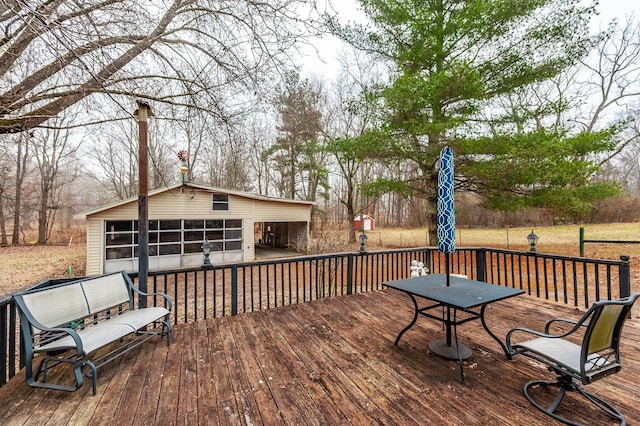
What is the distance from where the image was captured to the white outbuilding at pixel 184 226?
9102 millimetres

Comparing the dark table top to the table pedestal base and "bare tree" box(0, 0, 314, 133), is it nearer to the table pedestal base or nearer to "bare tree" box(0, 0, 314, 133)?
the table pedestal base

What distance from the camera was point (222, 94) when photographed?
4.52m

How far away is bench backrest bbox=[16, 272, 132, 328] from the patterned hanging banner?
10.8ft

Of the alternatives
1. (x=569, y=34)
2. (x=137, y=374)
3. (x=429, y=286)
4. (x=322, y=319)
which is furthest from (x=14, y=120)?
(x=569, y=34)

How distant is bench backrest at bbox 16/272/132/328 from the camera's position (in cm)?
216

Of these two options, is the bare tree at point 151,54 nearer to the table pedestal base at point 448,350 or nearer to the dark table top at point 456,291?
the dark table top at point 456,291

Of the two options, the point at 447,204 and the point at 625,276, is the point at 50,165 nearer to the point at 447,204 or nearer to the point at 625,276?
the point at 447,204

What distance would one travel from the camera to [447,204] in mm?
2443

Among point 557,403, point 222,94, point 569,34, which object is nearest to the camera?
point 557,403

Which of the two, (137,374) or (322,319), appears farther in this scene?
(322,319)

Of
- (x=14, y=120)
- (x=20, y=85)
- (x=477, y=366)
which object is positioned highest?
(x=20, y=85)

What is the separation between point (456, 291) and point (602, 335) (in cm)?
96

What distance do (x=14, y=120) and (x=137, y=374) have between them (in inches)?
148

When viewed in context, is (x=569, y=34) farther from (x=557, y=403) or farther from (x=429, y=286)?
(x=557, y=403)
